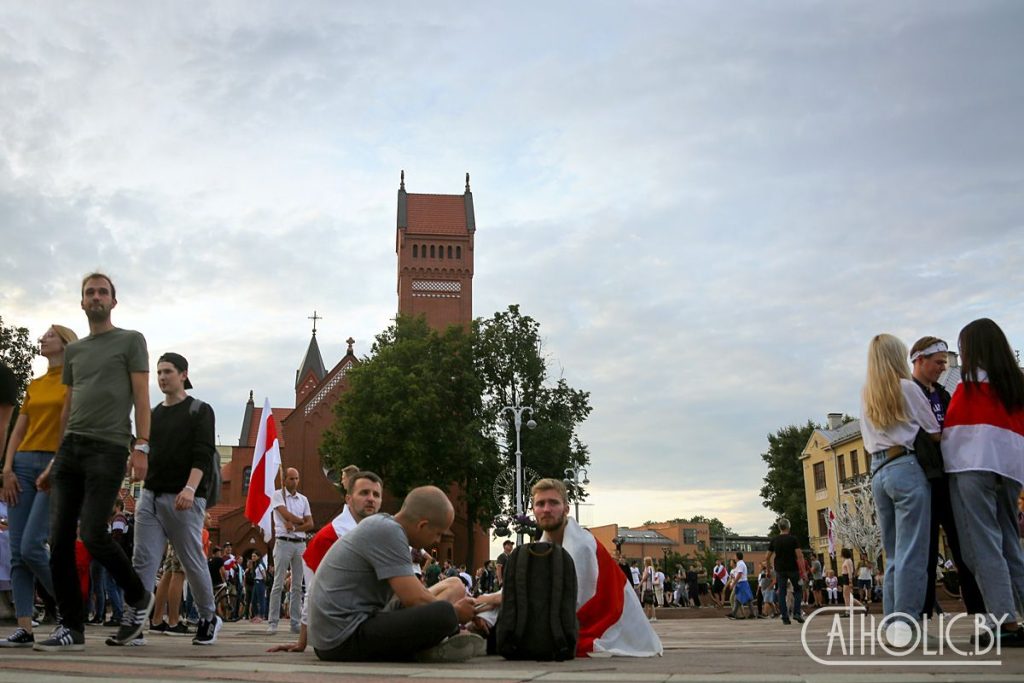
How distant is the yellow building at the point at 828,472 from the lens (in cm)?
5739

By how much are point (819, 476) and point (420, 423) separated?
104ft

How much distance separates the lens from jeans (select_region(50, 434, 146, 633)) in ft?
18.0

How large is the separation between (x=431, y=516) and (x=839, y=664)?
2.14 m

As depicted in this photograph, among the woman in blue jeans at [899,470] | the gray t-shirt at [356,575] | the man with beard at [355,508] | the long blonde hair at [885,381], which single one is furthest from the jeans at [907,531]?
the man with beard at [355,508]

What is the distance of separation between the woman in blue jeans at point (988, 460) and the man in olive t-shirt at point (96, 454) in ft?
16.2

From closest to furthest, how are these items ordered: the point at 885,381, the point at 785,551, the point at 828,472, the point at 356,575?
the point at 356,575 → the point at 885,381 → the point at 785,551 → the point at 828,472

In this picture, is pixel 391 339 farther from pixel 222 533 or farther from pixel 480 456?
pixel 222 533

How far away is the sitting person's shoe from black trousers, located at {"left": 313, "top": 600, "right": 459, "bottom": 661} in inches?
2.2

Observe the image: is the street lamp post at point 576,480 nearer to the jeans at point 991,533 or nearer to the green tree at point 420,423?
the green tree at point 420,423

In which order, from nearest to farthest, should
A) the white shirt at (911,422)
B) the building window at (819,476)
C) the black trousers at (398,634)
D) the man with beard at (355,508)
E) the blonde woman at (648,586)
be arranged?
the black trousers at (398,634) < the white shirt at (911,422) < the man with beard at (355,508) < the blonde woman at (648,586) < the building window at (819,476)

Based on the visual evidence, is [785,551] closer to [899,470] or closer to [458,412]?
[899,470]

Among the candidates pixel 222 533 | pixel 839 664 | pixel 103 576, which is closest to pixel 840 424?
pixel 222 533

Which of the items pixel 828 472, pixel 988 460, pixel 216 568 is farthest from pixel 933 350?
pixel 828 472

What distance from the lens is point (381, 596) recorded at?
5141mm
